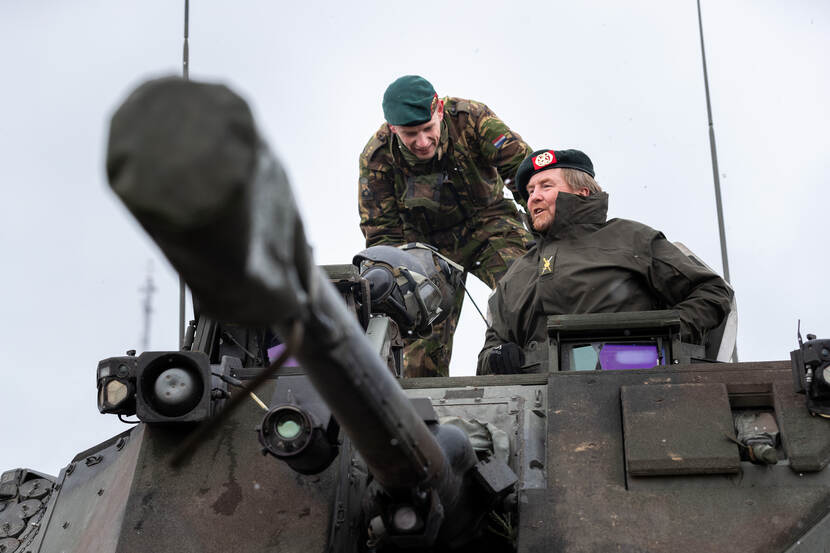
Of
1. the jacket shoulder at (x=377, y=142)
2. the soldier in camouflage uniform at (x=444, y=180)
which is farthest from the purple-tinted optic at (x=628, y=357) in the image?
the jacket shoulder at (x=377, y=142)

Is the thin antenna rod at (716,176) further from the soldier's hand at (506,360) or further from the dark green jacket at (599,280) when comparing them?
the soldier's hand at (506,360)

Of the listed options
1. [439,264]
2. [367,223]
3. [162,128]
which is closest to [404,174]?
[367,223]

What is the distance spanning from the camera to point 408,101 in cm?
942

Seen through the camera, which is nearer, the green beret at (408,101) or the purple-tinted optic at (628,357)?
the purple-tinted optic at (628,357)

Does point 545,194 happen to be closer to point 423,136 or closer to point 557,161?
point 557,161

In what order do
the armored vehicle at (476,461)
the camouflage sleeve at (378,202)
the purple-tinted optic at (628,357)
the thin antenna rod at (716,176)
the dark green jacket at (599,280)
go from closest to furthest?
the armored vehicle at (476,461) → the purple-tinted optic at (628,357) → the dark green jacket at (599,280) → the thin antenna rod at (716,176) → the camouflage sleeve at (378,202)

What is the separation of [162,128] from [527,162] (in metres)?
4.95

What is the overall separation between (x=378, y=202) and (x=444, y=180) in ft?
1.82

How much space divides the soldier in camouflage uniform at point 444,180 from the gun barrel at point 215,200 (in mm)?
6659

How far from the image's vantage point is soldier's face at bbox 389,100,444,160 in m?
9.44

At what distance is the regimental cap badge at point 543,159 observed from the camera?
7.08 meters

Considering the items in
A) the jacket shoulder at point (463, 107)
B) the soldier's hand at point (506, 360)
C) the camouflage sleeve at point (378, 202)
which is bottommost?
the camouflage sleeve at point (378, 202)

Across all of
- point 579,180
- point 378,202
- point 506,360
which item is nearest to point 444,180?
point 378,202

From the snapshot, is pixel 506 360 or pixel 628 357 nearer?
pixel 628 357
